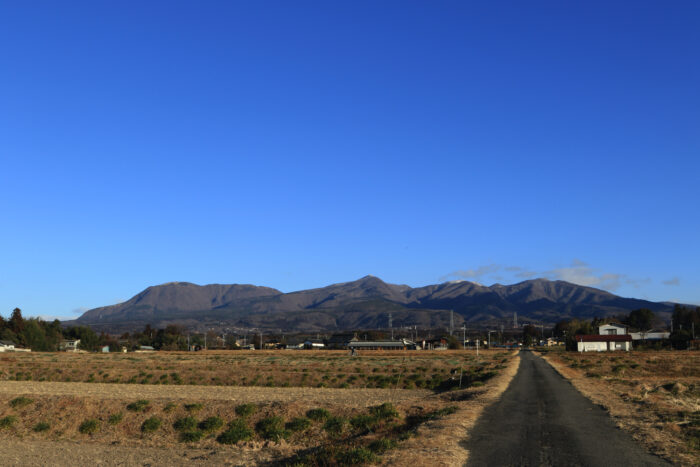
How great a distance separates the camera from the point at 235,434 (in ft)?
84.9

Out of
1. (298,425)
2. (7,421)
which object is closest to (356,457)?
(298,425)

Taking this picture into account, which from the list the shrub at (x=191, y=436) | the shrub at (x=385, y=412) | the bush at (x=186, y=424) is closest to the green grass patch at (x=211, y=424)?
the bush at (x=186, y=424)

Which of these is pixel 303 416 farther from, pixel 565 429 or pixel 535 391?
pixel 535 391

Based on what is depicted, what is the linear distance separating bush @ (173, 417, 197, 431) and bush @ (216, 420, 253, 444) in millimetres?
2008

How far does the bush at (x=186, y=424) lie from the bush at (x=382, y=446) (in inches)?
449

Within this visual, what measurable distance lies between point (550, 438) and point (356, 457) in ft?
26.5

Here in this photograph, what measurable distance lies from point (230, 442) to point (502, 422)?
11650 mm

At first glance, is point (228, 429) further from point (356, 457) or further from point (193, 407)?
point (356, 457)

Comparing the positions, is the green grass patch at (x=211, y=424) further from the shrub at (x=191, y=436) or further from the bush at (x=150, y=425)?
the bush at (x=150, y=425)

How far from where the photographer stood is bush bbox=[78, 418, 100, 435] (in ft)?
95.2

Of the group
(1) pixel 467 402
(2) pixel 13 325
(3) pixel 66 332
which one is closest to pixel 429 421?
(1) pixel 467 402

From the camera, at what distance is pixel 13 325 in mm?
167125

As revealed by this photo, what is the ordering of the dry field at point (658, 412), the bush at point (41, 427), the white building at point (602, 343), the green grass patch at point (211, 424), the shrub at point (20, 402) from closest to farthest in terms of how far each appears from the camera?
1. the dry field at point (658, 412)
2. the green grass patch at point (211, 424)
3. the bush at point (41, 427)
4. the shrub at point (20, 402)
5. the white building at point (602, 343)

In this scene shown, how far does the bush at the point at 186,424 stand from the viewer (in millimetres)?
27766
